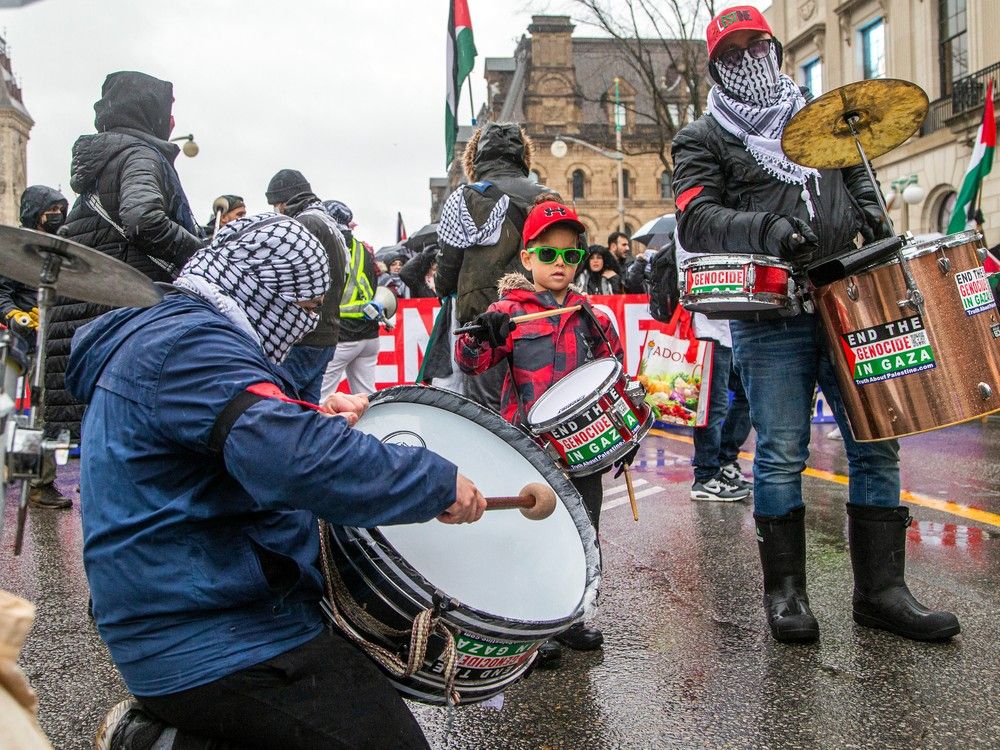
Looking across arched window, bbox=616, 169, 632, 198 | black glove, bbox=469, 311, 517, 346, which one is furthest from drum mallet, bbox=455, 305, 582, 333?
arched window, bbox=616, 169, 632, 198

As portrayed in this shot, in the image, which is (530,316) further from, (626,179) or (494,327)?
(626,179)

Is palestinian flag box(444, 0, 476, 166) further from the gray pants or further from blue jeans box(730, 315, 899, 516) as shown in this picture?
blue jeans box(730, 315, 899, 516)

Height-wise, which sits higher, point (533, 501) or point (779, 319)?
point (779, 319)

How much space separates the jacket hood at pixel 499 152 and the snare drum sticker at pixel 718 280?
1654 millimetres

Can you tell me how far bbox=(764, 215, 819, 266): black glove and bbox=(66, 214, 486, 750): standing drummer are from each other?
1704 mm

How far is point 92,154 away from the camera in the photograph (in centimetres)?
411

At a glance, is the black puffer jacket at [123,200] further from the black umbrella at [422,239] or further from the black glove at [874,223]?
the black umbrella at [422,239]

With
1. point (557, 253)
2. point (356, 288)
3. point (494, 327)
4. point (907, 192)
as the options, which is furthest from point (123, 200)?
point (907, 192)

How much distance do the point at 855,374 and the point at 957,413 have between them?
0.33 m

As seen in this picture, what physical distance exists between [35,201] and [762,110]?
454cm

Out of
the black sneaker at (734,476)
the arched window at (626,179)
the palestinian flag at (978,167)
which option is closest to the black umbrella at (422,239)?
the palestinian flag at (978,167)

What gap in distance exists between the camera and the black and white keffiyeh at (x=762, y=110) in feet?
11.2

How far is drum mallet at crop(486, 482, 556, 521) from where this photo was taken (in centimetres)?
196

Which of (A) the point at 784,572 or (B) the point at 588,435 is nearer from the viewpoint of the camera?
(B) the point at 588,435
